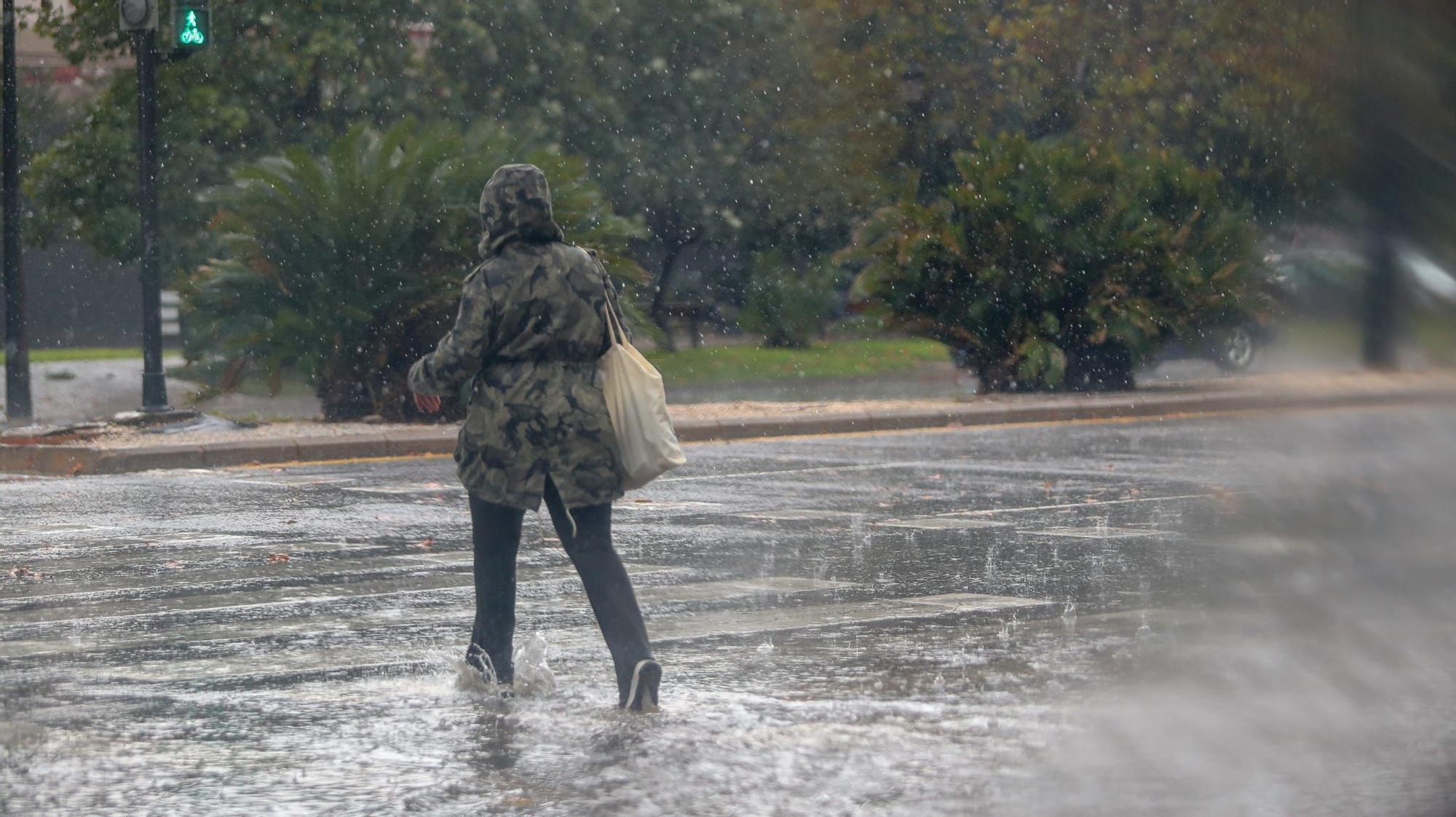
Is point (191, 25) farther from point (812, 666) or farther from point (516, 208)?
point (812, 666)

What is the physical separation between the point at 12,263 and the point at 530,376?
1559 cm

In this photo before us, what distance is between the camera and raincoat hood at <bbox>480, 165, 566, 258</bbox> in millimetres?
6633

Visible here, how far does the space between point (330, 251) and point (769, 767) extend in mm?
13344

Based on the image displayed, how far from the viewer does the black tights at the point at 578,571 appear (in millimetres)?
6641

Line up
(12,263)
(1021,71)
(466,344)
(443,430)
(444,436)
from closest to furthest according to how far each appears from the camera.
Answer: (466,344), (444,436), (443,430), (12,263), (1021,71)

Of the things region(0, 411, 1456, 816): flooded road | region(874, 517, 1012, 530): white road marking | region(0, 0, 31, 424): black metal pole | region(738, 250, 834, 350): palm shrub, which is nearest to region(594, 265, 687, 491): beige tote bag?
region(0, 411, 1456, 816): flooded road

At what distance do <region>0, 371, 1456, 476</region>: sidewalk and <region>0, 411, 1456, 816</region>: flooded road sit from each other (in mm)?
2782

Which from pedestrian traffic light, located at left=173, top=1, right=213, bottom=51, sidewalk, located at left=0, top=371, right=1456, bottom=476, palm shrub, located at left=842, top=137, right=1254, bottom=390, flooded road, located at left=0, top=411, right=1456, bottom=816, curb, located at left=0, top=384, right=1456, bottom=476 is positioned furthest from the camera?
palm shrub, located at left=842, top=137, right=1254, bottom=390

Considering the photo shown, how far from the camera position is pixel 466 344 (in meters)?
6.50

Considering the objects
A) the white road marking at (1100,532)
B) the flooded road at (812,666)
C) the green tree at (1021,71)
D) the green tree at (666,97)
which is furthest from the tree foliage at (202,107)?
the white road marking at (1100,532)

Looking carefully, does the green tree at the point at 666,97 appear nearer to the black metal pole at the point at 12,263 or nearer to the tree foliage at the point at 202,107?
the tree foliage at the point at 202,107

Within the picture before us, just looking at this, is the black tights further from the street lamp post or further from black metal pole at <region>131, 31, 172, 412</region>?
black metal pole at <region>131, 31, 172, 412</region>

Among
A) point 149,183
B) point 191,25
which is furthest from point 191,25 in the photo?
point 149,183

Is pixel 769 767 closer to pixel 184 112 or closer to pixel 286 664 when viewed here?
pixel 286 664
